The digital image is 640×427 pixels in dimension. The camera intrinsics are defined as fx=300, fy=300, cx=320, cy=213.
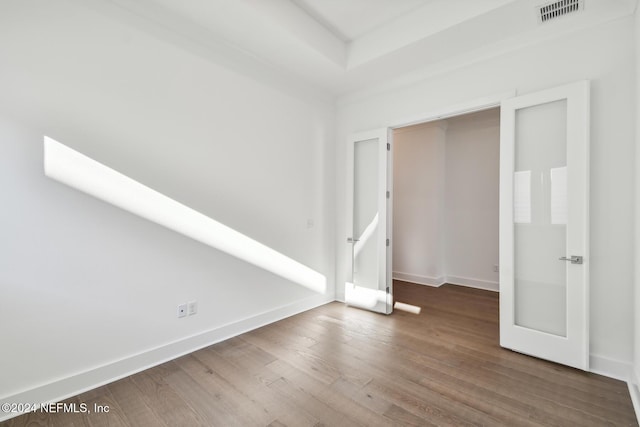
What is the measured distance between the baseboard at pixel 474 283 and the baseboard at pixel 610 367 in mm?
2506

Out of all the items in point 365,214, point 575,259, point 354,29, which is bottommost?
point 575,259

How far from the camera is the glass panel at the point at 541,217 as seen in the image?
2549 mm

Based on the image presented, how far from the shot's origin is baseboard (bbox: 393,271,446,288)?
5211 millimetres

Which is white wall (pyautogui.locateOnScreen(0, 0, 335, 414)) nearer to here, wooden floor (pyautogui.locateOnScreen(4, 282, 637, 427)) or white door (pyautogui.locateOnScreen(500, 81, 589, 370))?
wooden floor (pyautogui.locateOnScreen(4, 282, 637, 427))

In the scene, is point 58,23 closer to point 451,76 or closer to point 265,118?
point 265,118

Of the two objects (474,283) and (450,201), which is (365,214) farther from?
(474,283)

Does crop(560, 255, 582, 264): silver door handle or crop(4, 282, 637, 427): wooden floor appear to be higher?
crop(560, 255, 582, 264): silver door handle

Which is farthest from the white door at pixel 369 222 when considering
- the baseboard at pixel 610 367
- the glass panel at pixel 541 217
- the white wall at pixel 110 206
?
the baseboard at pixel 610 367

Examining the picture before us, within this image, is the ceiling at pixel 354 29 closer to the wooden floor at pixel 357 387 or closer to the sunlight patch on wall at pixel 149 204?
the sunlight patch on wall at pixel 149 204

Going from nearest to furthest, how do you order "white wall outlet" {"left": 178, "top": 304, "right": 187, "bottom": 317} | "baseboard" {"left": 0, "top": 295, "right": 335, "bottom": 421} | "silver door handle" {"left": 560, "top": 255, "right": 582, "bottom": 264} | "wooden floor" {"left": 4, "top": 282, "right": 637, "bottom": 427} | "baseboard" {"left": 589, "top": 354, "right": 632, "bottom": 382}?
"wooden floor" {"left": 4, "top": 282, "right": 637, "bottom": 427}, "baseboard" {"left": 0, "top": 295, "right": 335, "bottom": 421}, "baseboard" {"left": 589, "top": 354, "right": 632, "bottom": 382}, "silver door handle" {"left": 560, "top": 255, "right": 582, "bottom": 264}, "white wall outlet" {"left": 178, "top": 304, "right": 187, "bottom": 317}

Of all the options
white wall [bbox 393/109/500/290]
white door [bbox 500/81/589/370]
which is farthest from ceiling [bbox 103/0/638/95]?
white wall [bbox 393/109/500/290]

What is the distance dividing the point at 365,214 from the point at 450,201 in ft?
7.28

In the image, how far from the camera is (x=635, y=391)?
6.81ft

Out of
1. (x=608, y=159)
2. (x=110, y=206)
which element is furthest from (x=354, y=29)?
(x=110, y=206)
